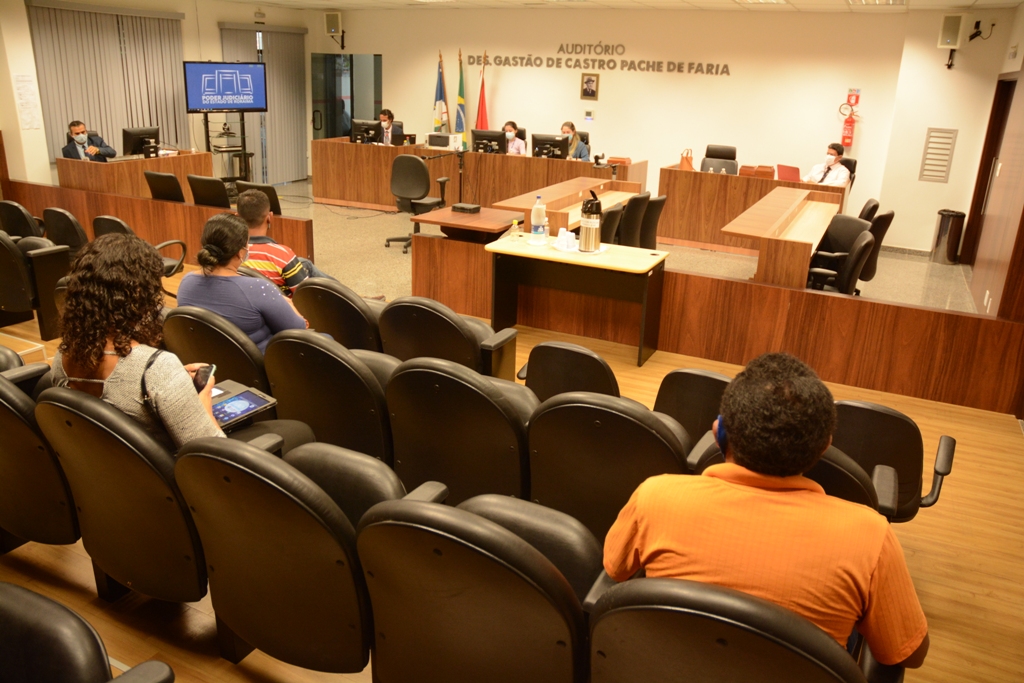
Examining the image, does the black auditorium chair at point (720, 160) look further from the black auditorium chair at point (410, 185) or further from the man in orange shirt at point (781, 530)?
the man in orange shirt at point (781, 530)

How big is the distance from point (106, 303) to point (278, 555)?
0.78m

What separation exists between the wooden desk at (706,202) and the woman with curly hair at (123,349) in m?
7.29

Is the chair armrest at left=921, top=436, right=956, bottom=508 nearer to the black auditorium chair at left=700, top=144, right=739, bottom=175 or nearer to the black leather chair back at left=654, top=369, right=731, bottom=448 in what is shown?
the black leather chair back at left=654, top=369, right=731, bottom=448

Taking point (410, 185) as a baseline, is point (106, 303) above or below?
above

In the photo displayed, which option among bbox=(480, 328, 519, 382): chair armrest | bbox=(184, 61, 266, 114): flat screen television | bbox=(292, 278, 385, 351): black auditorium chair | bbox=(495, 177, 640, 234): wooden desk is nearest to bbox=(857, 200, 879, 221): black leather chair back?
bbox=(495, 177, 640, 234): wooden desk

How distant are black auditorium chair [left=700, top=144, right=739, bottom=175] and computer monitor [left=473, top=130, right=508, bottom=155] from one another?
8.20ft

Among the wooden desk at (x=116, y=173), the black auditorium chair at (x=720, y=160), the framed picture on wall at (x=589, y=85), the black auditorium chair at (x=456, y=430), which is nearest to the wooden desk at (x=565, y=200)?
the black auditorium chair at (x=720, y=160)

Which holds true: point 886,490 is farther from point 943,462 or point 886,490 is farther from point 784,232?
point 784,232

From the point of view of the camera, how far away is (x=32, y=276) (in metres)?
4.63

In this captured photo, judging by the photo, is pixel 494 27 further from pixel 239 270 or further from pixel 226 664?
pixel 226 664

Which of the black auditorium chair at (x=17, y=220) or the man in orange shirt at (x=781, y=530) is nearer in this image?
the man in orange shirt at (x=781, y=530)

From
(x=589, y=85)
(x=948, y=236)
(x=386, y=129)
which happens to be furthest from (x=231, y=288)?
(x=589, y=85)

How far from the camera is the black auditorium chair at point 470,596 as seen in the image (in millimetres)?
1307

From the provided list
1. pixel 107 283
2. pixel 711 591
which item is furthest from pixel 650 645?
pixel 107 283
